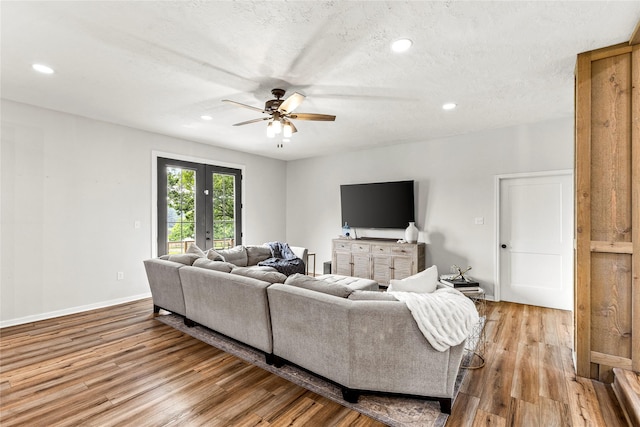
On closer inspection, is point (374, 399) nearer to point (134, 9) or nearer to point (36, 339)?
point (134, 9)

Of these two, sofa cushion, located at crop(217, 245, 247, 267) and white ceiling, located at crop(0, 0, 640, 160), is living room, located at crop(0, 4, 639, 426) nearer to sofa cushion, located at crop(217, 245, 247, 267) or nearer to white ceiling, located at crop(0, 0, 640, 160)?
white ceiling, located at crop(0, 0, 640, 160)

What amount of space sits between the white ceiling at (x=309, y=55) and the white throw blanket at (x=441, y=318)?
6.26 ft

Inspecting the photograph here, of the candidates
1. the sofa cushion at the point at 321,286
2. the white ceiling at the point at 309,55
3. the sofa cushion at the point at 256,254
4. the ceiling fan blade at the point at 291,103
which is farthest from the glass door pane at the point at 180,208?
the sofa cushion at the point at 321,286

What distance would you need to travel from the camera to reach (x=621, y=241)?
2.33 m

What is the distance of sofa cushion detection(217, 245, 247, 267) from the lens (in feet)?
16.2

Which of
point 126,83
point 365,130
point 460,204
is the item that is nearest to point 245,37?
point 126,83

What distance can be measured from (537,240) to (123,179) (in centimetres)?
616

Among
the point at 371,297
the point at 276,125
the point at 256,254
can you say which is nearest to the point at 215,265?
the point at 276,125

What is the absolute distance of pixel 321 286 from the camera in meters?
2.34

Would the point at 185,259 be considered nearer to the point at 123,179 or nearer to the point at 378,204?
the point at 123,179

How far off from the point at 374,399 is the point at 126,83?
3.66 metres

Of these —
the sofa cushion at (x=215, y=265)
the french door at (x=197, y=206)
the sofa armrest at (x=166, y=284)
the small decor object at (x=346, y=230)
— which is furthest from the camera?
the small decor object at (x=346, y=230)

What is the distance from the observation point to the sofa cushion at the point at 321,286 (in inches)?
88.0

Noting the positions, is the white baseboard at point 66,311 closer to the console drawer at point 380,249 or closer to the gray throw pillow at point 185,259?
the gray throw pillow at point 185,259
